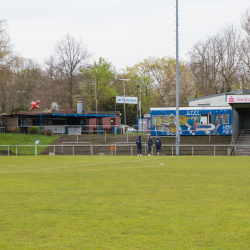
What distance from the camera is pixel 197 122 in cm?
4497

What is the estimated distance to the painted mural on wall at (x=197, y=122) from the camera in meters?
44.6

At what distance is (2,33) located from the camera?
47.1m

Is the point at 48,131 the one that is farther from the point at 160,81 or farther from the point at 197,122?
the point at 160,81

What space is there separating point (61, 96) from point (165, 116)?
2762cm

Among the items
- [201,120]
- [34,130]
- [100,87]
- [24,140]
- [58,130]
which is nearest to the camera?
[201,120]

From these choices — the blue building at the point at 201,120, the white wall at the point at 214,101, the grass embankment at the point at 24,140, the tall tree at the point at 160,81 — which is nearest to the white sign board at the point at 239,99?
the blue building at the point at 201,120
